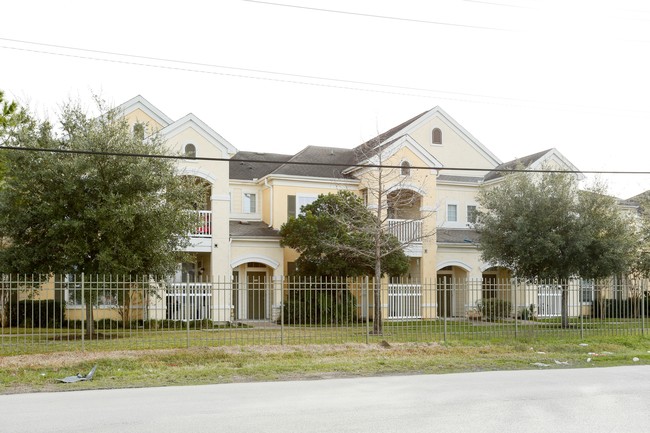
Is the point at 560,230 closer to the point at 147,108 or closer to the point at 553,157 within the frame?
the point at 553,157

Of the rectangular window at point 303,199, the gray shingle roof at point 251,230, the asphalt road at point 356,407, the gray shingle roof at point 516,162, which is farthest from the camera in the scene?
the gray shingle roof at point 516,162

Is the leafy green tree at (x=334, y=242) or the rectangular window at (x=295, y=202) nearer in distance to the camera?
the leafy green tree at (x=334, y=242)

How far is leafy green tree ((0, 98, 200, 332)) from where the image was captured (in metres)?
19.6

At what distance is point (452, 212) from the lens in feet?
118

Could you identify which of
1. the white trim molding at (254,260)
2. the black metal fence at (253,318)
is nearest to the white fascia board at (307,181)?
the white trim molding at (254,260)

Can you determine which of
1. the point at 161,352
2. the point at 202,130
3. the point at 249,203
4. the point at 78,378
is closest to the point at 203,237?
the point at 202,130

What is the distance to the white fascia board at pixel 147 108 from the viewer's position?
2959cm

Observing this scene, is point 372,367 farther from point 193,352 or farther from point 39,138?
point 39,138

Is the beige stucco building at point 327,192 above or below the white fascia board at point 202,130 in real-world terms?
below

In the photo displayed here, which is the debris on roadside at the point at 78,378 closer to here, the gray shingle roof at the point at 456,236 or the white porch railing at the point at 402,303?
the white porch railing at the point at 402,303

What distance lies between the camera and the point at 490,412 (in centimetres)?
966

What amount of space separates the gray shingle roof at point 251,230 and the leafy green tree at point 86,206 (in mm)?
9001

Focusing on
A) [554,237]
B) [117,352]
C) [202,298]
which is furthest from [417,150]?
[117,352]

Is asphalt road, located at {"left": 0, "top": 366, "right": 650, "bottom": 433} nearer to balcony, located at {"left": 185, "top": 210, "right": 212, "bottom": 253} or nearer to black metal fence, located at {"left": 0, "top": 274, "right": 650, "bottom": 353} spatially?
black metal fence, located at {"left": 0, "top": 274, "right": 650, "bottom": 353}
